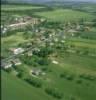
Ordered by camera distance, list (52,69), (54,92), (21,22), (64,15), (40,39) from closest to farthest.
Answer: (54,92)
(52,69)
(40,39)
(21,22)
(64,15)

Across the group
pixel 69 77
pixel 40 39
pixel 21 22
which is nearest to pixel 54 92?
pixel 69 77

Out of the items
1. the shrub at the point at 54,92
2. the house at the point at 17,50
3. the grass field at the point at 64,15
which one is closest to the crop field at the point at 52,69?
the shrub at the point at 54,92

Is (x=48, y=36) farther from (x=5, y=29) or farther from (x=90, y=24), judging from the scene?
(x=90, y=24)

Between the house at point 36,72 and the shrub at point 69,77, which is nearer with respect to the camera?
the shrub at point 69,77

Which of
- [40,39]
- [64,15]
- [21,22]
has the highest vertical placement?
[64,15]

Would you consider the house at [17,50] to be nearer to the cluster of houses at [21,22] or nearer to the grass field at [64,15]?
the cluster of houses at [21,22]

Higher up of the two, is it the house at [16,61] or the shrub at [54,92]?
the house at [16,61]

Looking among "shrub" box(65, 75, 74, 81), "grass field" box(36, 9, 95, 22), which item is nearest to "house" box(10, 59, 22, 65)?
"shrub" box(65, 75, 74, 81)

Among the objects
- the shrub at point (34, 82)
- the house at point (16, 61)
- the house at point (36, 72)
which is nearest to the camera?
the shrub at point (34, 82)

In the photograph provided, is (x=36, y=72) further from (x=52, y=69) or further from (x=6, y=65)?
(x=6, y=65)
